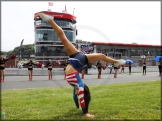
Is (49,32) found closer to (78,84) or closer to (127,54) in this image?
(127,54)

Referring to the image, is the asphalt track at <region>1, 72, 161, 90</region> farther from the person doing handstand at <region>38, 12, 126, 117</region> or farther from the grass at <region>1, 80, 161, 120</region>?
the person doing handstand at <region>38, 12, 126, 117</region>

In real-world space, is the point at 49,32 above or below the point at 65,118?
above

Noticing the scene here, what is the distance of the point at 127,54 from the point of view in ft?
189

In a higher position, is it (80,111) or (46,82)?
(80,111)

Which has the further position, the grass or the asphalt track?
the asphalt track

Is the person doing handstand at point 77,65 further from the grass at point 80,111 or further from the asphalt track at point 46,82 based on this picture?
the asphalt track at point 46,82

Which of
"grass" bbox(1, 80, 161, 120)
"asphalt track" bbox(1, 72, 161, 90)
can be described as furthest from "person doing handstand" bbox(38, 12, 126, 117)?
"asphalt track" bbox(1, 72, 161, 90)

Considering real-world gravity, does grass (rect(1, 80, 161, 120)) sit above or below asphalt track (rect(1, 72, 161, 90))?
above

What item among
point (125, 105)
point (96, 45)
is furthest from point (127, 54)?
point (125, 105)

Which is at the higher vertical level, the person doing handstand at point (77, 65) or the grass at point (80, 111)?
the person doing handstand at point (77, 65)

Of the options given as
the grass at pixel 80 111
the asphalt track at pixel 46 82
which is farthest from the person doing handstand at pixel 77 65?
the asphalt track at pixel 46 82

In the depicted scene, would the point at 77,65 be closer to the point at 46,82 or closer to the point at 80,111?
the point at 80,111

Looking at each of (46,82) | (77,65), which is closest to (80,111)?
(77,65)

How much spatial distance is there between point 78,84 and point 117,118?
141cm
